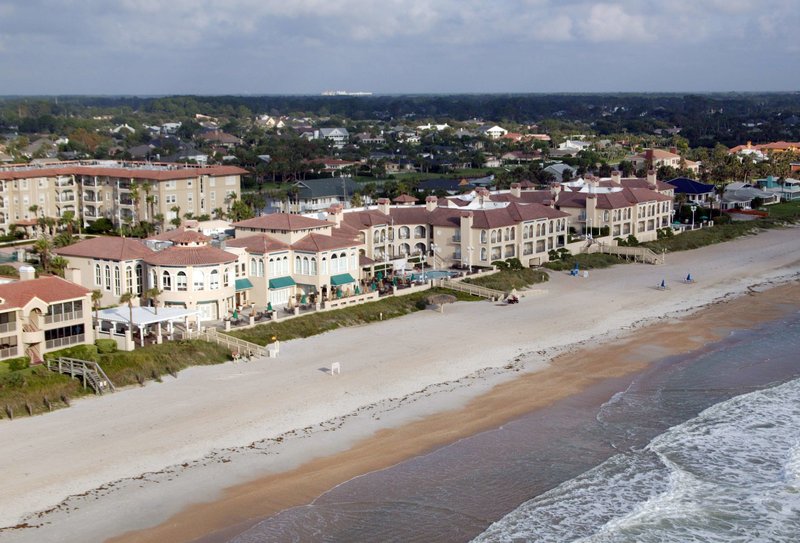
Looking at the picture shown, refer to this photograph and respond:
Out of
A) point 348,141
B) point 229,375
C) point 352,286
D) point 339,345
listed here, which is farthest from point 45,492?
point 348,141

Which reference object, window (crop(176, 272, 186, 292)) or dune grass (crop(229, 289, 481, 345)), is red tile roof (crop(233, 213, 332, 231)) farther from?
window (crop(176, 272, 186, 292))

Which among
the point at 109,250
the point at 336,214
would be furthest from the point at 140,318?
the point at 336,214

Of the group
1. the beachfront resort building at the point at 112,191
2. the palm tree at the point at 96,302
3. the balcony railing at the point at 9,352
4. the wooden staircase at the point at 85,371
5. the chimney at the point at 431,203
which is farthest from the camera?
the beachfront resort building at the point at 112,191

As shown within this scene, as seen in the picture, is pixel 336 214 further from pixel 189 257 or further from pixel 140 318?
pixel 140 318

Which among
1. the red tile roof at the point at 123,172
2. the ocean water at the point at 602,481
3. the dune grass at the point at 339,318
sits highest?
the red tile roof at the point at 123,172

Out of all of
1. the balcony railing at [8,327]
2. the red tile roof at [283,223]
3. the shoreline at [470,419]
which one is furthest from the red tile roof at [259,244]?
the shoreline at [470,419]

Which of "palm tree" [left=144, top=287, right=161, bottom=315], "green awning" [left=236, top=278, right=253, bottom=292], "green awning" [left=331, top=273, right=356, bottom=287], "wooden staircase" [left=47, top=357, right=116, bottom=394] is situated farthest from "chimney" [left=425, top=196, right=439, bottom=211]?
"wooden staircase" [left=47, top=357, right=116, bottom=394]

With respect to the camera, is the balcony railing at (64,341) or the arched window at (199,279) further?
the arched window at (199,279)

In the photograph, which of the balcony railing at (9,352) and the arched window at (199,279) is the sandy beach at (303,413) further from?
the arched window at (199,279)
